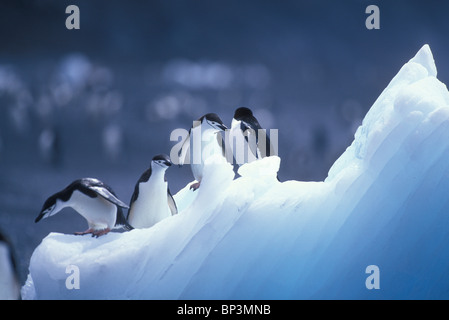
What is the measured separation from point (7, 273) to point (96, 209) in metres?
0.45

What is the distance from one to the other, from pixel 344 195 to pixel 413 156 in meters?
0.31

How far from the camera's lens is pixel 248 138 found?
108 inches

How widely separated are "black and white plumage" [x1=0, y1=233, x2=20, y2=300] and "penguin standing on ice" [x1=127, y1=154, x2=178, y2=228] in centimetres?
65

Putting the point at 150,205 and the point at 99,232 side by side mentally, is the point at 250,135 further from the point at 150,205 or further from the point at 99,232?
the point at 99,232

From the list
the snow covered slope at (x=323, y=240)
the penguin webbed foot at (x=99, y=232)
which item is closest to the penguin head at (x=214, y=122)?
the snow covered slope at (x=323, y=240)

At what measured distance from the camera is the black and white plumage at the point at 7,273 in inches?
80.9

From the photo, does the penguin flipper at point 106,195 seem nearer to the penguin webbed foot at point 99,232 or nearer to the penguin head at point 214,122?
the penguin webbed foot at point 99,232

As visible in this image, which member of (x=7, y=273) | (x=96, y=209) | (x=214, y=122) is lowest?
(x=7, y=273)

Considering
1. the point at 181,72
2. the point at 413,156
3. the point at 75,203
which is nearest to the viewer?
the point at 413,156

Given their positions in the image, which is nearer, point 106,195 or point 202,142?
point 106,195

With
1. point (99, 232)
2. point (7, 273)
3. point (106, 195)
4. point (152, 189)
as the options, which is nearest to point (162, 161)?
point (152, 189)

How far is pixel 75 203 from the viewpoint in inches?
88.7
